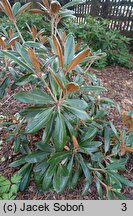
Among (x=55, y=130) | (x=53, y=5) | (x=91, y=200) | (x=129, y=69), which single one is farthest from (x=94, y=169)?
(x=129, y=69)

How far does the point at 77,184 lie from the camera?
199 cm

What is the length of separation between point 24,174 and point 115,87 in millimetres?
1813

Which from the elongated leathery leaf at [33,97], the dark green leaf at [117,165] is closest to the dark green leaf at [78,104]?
the elongated leathery leaf at [33,97]

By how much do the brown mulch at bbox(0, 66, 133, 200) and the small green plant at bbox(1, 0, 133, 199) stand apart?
76mm

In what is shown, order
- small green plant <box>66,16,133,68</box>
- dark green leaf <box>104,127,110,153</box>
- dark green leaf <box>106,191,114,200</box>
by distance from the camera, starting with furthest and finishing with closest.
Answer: small green plant <box>66,16,133,68</box>
dark green leaf <box>104,127,110,153</box>
dark green leaf <box>106,191,114,200</box>

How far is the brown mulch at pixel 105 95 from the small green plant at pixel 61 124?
0.08 metres

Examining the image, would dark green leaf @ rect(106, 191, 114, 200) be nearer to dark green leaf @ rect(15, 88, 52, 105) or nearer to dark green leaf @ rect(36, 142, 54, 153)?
dark green leaf @ rect(36, 142, 54, 153)

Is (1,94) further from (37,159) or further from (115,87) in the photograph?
(115,87)

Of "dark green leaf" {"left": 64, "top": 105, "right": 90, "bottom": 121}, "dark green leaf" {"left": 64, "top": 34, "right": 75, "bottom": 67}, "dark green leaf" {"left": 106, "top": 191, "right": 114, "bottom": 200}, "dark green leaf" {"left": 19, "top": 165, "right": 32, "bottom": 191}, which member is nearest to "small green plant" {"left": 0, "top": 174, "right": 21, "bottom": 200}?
"dark green leaf" {"left": 19, "top": 165, "right": 32, "bottom": 191}

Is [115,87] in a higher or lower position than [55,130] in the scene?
lower

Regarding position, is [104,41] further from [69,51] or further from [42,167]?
[42,167]

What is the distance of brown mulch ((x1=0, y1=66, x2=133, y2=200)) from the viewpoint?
1935mm

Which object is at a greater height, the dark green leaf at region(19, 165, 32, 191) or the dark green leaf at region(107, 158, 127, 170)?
the dark green leaf at region(107, 158, 127, 170)

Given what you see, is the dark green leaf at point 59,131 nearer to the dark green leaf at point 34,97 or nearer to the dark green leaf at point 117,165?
the dark green leaf at point 34,97
